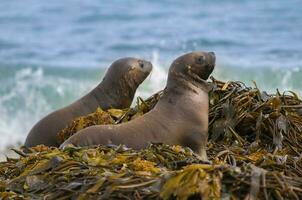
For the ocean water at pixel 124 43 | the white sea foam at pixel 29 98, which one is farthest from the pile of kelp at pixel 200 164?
the white sea foam at pixel 29 98

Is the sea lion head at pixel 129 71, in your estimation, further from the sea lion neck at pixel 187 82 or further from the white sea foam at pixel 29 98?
Answer: the white sea foam at pixel 29 98

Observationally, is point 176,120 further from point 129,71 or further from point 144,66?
point 144,66

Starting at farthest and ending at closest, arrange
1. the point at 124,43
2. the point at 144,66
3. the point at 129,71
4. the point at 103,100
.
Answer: the point at 124,43 → the point at 144,66 → the point at 129,71 → the point at 103,100

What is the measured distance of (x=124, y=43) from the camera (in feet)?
62.3

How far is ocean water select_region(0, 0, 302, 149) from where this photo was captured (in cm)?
1546

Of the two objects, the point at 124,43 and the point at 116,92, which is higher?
the point at 116,92

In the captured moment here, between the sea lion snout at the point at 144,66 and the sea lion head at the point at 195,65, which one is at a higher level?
the sea lion head at the point at 195,65

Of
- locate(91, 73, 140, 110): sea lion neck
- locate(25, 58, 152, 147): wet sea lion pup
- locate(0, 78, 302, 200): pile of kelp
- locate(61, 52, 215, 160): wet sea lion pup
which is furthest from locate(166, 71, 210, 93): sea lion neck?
locate(91, 73, 140, 110): sea lion neck

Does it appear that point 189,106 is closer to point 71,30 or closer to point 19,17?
point 71,30

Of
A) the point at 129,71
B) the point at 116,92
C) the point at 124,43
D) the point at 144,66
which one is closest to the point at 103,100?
the point at 116,92

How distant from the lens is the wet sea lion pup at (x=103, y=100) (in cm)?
746

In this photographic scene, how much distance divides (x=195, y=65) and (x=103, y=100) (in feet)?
4.33

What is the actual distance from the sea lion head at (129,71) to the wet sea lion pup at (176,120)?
1.27 m

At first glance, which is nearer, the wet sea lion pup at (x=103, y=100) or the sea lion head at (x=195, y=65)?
the sea lion head at (x=195, y=65)
